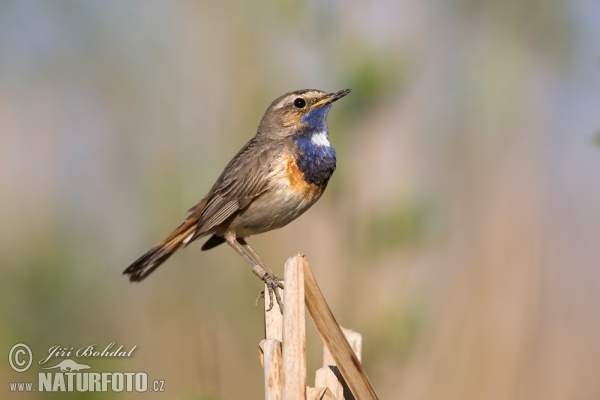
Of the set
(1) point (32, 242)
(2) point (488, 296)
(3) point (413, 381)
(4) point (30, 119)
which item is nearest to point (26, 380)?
(1) point (32, 242)

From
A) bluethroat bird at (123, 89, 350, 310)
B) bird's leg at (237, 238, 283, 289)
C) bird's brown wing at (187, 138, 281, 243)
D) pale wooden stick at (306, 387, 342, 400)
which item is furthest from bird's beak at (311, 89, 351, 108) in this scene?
pale wooden stick at (306, 387, 342, 400)

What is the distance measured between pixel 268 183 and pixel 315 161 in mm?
308

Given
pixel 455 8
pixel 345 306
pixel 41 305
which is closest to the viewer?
pixel 41 305

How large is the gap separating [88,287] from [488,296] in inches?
95.9

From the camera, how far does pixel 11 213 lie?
5195 mm

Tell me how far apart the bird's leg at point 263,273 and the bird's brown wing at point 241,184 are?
186mm

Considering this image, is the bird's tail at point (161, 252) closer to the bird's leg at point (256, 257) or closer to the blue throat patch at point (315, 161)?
the bird's leg at point (256, 257)

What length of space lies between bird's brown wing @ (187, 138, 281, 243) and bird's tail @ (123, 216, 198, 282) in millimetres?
95

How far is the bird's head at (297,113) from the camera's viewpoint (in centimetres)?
519

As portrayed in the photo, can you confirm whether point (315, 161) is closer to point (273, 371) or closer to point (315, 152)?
point (315, 152)

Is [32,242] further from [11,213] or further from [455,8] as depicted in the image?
[455,8]

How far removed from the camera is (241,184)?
16.6ft

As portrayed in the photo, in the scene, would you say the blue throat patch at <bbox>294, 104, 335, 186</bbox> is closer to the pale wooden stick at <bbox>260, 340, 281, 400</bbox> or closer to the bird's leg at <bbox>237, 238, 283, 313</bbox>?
the bird's leg at <bbox>237, 238, 283, 313</bbox>

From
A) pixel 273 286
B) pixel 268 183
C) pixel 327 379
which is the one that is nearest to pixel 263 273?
pixel 273 286
